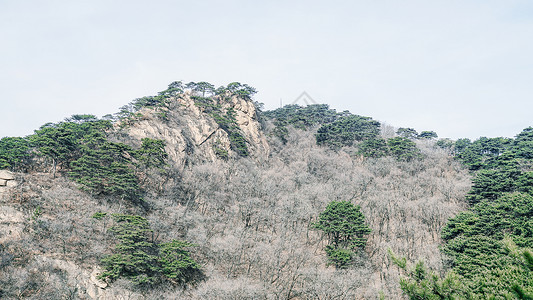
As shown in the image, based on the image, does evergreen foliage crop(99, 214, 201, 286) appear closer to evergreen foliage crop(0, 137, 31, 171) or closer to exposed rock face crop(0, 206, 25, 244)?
exposed rock face crop(0, 206, 25, 244)

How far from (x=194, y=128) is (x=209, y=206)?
62.4 ft

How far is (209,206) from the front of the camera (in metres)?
42.9

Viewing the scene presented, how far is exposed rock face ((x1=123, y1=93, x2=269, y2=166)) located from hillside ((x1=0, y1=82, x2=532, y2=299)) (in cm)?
27

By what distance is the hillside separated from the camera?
26.7 metres

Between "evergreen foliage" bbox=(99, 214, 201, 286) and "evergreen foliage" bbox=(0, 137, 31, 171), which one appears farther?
"evergreen foliage" bbox=(0, 137, 31, 171)

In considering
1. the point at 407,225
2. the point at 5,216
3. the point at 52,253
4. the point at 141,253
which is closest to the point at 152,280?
the point at 141,253

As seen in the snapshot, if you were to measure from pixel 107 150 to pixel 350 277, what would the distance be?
3302 cm

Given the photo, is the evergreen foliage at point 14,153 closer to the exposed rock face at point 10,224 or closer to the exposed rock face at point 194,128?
the exposed rock face at point 10,224

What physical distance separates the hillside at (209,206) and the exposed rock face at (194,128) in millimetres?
275

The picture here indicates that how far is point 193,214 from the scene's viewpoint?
128 ft

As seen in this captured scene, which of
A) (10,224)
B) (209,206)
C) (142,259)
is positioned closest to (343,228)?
(209,206)

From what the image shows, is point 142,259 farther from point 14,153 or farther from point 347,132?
point 347,132

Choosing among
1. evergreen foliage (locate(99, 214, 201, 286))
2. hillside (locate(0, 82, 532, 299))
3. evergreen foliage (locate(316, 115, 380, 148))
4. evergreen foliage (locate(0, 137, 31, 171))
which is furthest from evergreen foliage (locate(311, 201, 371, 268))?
evergreen foliage (locate(0, 137, 31, 171))

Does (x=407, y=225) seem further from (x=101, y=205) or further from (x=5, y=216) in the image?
(x=5, y=216)
